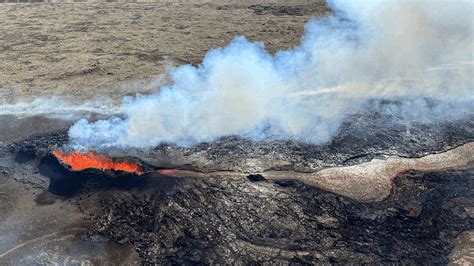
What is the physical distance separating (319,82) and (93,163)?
15728 millimetres

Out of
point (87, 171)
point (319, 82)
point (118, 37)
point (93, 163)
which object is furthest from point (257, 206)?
point (118, 37)

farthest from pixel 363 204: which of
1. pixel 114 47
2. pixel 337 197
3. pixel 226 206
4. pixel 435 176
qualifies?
pixel 114 47

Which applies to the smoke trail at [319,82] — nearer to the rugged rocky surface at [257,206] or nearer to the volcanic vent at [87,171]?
the volcanic vent at [87,171]

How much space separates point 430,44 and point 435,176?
55.1 ft

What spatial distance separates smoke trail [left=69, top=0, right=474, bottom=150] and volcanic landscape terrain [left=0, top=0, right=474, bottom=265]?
105 cm

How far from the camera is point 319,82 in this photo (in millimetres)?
28875

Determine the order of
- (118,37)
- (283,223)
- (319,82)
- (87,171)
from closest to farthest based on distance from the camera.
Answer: (283,223), (87,171), (319,82), (118,37)

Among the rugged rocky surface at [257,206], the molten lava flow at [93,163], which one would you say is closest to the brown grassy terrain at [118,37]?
the molten lava flow at [93,163]

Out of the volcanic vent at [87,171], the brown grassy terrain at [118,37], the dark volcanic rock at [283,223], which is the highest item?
the brown grassy terrain at [118,37]

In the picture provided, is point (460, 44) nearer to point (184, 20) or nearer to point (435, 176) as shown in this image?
point (435, 176)

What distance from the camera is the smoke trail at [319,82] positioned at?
22.7 meters

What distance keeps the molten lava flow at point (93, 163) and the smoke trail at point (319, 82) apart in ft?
3.46

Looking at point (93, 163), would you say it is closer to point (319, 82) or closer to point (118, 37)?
point (319, 82)

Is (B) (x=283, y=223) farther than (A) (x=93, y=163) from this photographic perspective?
No
